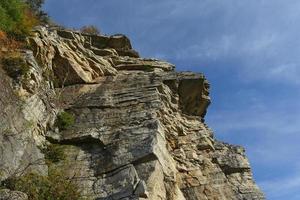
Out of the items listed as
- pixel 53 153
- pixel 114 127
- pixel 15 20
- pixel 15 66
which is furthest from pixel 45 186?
pixel 15 20

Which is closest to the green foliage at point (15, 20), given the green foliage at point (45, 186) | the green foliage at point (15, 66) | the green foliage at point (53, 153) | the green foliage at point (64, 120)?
the green foliage at point (15, 66)

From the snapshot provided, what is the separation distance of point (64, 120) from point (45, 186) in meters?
5.16

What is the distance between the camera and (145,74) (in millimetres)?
25312

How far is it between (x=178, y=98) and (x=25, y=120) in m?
9.10

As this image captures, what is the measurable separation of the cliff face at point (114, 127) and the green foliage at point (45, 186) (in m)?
0.36

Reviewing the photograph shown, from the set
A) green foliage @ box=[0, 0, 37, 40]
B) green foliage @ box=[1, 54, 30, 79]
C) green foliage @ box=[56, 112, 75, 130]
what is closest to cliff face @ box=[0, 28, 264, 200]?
green foliage @ box=[56, 112, 75, 130]

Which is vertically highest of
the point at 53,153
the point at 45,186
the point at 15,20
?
the point at 15,20

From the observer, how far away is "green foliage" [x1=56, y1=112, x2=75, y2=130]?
68.4 ft

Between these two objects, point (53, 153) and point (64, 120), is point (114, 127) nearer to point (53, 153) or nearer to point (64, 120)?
point (64, 120)

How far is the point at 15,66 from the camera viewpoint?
19.8m

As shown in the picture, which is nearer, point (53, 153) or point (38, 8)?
point (53, 153)

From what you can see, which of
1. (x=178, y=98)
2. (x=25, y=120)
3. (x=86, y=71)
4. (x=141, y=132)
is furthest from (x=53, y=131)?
(x=178, y=98)

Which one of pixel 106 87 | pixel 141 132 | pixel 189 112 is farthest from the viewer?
pixel 189 112

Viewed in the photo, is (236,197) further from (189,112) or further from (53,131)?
(53,131)
